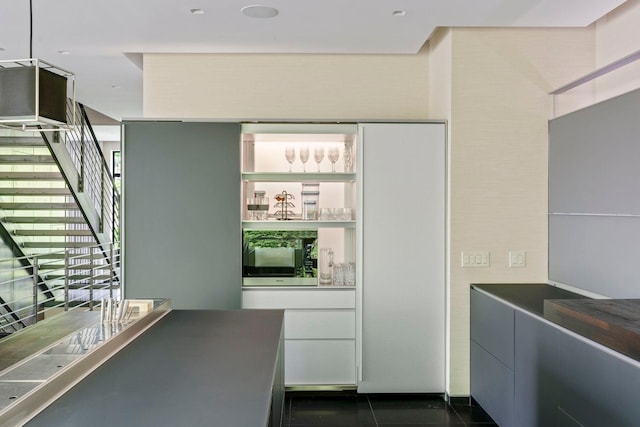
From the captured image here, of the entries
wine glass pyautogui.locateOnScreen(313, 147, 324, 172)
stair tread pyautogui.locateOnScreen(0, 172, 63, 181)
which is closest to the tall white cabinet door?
wine glass pyautogui.locateOnScreen(313, 147, 324, 172)

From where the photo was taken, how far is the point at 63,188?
6.29 meters

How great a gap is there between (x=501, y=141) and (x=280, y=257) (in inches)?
73.6

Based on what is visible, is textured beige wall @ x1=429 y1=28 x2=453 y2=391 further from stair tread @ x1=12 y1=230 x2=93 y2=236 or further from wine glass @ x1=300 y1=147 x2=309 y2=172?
stair tread @ x1=12 y1=230 x2=93 y2=236

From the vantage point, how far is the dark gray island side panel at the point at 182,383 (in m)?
1.31

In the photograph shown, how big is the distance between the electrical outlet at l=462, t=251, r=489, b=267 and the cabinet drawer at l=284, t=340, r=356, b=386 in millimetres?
1045

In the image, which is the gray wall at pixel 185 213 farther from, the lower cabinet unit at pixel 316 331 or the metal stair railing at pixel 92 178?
the metal stair railing at pixel 92 178

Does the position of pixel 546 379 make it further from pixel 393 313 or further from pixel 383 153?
pixel 383 153

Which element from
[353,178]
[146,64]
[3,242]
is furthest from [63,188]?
[353,178]

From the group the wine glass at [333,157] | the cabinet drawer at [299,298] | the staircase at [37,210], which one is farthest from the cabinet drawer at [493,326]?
the staircase at [37,210]

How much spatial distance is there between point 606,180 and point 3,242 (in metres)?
6.27

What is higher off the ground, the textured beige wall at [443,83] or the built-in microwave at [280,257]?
the textured beige wall at [443,83]

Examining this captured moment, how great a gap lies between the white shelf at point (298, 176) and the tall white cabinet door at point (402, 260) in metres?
0.21

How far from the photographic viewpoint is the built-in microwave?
368 centimetres

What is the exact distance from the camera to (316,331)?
3639 millimetres
